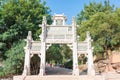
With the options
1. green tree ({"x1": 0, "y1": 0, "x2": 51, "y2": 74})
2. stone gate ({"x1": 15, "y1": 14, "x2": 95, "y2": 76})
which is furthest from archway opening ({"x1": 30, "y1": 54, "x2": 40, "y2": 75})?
stone gate ({"x1": 15, "y1": 14, "x2": 95, "y2": 76})

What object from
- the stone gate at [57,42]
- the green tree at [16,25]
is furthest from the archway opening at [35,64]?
the stone gate at [57,42]

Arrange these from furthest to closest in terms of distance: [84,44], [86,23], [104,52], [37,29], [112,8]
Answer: [112,8]
[104,52]
[86,23]
[37,29]
[84,44]

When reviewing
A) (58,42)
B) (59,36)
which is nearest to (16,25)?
(59,36)

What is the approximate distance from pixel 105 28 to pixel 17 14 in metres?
9.36

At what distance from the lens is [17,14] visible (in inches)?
855

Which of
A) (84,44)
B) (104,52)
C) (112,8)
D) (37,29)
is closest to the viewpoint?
(84,44)

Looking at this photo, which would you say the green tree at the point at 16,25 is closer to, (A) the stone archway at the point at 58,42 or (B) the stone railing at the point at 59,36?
(A) the stone archway at the point at 58,42

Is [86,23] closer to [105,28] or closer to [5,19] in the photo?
[105,28]

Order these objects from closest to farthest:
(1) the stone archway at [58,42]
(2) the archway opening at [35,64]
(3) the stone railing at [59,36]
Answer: (1) the stone archway at [58,42] < (3) the stone railing at [59,36] < (2) the archway opening at [35,64]

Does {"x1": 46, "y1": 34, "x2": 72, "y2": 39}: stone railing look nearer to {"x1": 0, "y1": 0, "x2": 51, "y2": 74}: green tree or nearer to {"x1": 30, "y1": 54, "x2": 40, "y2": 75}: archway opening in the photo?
{"x1": 0, "y1": 0, "x2": 51, "y2": 74}: green tree

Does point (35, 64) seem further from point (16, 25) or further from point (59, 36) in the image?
point (59, 36)

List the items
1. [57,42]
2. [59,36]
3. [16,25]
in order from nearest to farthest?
[57,42] < [59,36] < [16,25]

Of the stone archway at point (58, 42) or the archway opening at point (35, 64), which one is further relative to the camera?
the archway opening at point (35, 64)

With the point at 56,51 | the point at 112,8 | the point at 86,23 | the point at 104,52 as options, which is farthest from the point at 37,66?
the point at 112,8
